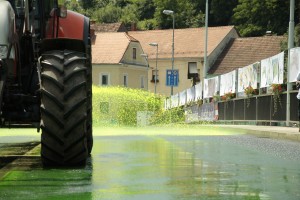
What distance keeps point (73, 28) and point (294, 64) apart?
15725 mm

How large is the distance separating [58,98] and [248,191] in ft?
9.50

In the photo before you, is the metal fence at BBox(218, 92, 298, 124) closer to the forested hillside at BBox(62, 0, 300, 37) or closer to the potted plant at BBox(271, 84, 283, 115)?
the potted plant at BBox(271, 84, 283, 115)

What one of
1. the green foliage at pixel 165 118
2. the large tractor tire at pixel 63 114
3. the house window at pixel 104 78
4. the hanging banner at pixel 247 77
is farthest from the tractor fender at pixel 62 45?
the house window at pixel 104 78

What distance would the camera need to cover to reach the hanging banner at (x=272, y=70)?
27859mm

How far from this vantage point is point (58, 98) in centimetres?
927

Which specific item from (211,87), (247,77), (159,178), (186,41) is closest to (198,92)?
(211,87)

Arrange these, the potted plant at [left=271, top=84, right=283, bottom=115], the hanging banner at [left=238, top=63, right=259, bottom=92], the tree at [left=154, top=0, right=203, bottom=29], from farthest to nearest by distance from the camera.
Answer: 1. the tree at [left=154, top=0, right=203, bottom=29]
2. the hanging banner at [left=238, top=63, right=259, bottom=92]
3. the potted plant at [left=271, top=84, right=283, bottom=115]

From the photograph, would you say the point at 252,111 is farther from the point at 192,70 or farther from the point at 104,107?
the point at 192,70

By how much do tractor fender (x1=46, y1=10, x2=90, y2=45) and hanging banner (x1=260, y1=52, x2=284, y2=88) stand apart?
16.3 meters

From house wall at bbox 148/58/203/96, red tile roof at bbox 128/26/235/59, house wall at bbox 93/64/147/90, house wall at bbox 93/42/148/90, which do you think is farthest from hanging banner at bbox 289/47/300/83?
house wall at bbox 148/58/203/96

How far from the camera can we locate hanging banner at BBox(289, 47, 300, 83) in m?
26.1

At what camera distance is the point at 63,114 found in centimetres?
920

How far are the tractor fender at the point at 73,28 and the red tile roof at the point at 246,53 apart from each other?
94354 millimetres

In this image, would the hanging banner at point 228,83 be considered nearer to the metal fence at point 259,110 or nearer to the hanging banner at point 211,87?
the metal fence at point 259,110
